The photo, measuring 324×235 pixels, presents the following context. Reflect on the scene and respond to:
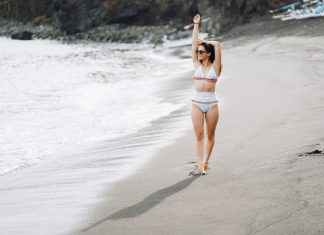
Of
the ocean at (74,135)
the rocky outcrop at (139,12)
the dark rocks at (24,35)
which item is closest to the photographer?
the ocean at (74,135)

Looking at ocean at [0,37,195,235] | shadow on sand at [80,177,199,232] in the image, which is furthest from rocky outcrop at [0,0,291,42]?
shadow on sand at [80,177,199,232]

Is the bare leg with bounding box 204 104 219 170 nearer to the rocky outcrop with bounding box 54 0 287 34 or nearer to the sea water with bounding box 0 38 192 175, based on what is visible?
the sea water with bounding box 0 38 192 175

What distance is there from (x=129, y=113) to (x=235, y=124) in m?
4.21

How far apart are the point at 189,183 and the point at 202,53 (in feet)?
4.44

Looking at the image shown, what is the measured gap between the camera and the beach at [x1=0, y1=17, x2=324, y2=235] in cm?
428

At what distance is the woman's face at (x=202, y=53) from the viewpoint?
18.3 feet

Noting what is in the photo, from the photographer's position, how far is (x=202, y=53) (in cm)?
559

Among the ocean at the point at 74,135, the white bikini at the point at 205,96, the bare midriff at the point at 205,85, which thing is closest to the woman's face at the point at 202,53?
the white bikini at the point at 205,96

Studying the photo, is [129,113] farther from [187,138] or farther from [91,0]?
[91,0]

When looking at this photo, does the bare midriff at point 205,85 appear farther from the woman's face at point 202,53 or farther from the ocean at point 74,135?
the ocean at point 74,135

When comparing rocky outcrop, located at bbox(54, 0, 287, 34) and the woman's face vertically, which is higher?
the woman's face

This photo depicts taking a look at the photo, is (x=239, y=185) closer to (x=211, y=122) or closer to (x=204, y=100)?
(x=211, y=122)

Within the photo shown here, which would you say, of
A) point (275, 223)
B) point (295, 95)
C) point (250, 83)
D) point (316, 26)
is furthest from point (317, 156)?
point (316, 26)

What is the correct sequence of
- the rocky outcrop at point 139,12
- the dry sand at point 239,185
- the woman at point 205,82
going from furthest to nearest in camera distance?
the rocky outcrop at point 139,12, the woman at point 205,82, the dry sand at point 239,185
